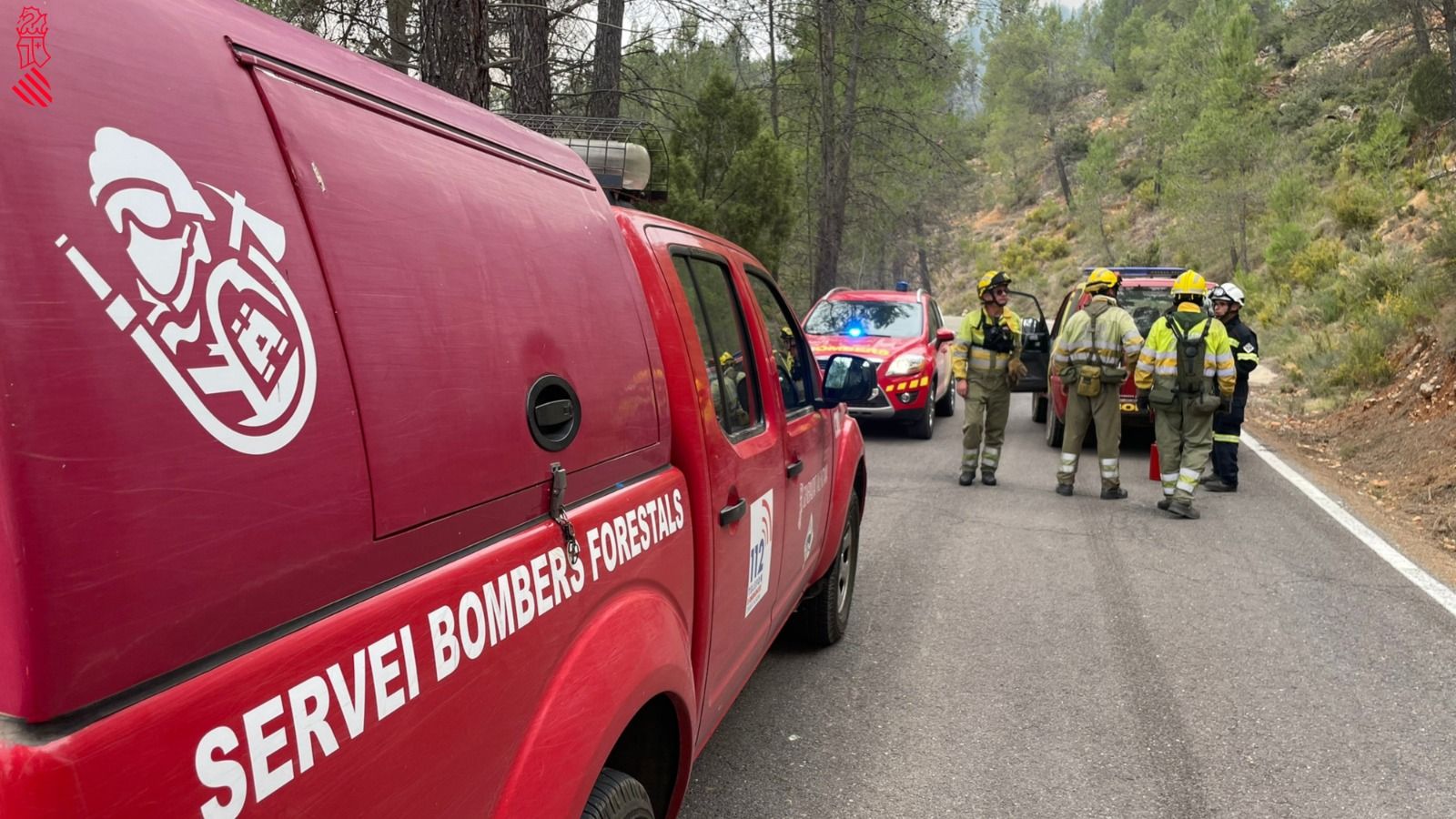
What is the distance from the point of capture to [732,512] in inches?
111

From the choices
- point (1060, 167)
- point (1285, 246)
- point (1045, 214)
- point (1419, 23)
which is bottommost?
point (1285, 246)

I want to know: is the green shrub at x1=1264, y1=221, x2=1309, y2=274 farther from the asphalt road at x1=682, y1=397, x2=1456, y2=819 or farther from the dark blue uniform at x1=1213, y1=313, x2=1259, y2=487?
the asphalt road at x1=682, y1=397, x2=1456, y2=819

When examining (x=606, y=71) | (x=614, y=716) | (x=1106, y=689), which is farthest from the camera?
(x=606, y=71)

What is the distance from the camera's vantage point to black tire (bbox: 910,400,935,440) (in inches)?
448

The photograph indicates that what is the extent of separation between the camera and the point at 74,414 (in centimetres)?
107

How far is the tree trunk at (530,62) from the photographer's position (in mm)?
8188

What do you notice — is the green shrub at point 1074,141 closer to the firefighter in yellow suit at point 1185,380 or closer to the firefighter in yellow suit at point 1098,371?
the firefighter in yellow suit at point 1098,371

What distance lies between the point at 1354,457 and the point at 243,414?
11210mm

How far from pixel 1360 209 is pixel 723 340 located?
1077 inches

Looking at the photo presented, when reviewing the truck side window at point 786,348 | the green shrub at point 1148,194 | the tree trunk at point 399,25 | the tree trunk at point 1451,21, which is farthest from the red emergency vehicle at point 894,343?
the green shrub at point 1148,194

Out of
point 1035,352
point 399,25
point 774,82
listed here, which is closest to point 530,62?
point 399,25

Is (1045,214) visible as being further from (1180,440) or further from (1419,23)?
(1180,440)

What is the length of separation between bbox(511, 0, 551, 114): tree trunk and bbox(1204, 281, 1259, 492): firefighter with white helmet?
6000mm

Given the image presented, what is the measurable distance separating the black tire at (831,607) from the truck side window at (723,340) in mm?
1481
